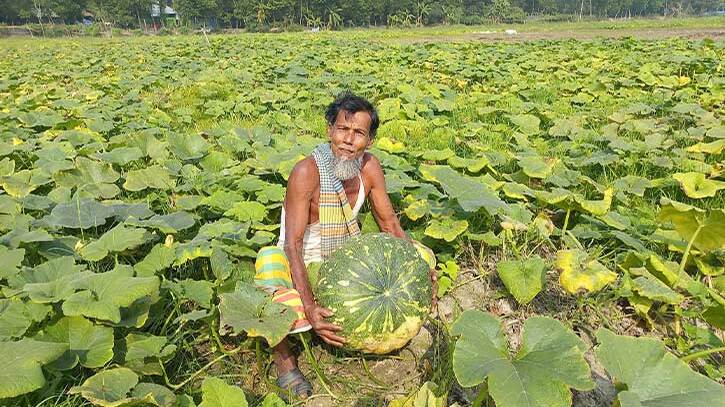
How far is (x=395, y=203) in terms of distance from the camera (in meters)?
3.86

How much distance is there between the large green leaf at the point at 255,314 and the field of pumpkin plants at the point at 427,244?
1 centimetres

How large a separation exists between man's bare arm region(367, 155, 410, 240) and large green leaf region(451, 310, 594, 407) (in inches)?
48.0

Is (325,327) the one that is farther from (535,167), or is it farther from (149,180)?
(535,167)

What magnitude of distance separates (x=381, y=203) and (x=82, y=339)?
1.79 m

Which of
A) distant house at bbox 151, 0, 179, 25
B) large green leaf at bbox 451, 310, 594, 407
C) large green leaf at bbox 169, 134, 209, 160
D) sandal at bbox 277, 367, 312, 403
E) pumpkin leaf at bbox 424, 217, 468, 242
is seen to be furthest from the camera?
distant house at bbox 151, 0, 179, 25

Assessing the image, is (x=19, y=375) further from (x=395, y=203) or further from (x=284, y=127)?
(x=284, y=127)

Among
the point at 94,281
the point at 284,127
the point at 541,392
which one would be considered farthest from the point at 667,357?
the point at 284,127

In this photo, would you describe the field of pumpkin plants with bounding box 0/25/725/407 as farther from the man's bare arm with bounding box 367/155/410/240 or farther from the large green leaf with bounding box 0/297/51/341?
the man's bare arm with bounding box 367/155/410/240

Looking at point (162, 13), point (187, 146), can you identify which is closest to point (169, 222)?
point (187, 146)

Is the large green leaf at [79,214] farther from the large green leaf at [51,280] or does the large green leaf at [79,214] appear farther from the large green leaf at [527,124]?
the large green leaf at [527,124]

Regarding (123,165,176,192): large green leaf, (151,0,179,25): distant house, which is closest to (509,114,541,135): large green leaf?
(123,165,176,192): large green leaf

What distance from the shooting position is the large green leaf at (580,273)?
243 cm

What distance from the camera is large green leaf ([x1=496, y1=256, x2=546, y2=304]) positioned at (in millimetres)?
2604

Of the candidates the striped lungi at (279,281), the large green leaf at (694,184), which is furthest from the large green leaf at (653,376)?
the large green leaf at (694,184)
